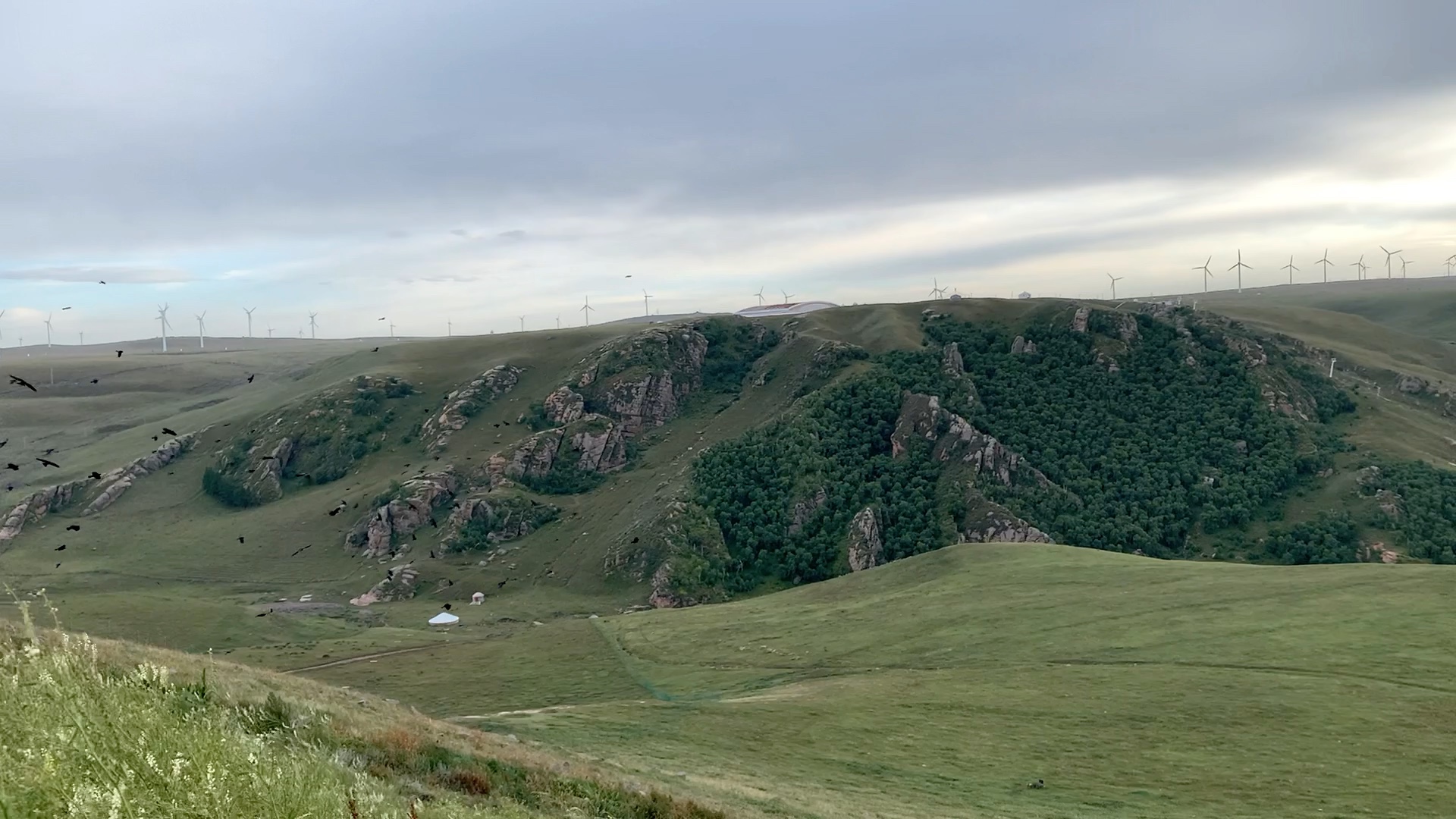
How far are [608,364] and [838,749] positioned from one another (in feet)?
438

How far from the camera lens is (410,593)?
110312 mm

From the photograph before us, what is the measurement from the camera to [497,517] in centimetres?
12912

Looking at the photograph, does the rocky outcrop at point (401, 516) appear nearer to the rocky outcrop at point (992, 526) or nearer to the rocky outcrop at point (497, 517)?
the rocky outcrop at point (497, 517)

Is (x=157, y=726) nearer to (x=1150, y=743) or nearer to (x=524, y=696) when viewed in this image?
(x=1150, y=743)

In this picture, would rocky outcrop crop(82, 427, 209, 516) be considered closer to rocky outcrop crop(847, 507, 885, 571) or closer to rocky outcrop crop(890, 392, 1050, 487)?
rocky outcrop crop(847, 507, 885, 571)

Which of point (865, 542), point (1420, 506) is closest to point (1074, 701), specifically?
point (865, 542)

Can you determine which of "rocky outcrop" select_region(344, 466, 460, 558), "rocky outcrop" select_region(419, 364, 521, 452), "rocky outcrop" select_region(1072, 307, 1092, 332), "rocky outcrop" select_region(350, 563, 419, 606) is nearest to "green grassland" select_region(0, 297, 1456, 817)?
"rocky outcrop" select_region(350, 563, 419, 606)

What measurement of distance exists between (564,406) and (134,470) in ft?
266

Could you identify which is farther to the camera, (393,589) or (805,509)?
(805,509)

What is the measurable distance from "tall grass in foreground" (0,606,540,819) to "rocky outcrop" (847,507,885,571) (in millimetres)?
107531

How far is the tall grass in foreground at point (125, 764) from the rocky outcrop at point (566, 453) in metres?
131

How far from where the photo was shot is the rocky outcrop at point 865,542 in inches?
4582

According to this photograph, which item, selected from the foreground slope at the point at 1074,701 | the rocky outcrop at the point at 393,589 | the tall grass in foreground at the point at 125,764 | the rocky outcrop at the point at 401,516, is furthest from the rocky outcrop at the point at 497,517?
the tall grass in foreground at the point at 125,764

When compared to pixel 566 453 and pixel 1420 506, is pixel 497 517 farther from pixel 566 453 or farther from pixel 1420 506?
pixel 1420 506
